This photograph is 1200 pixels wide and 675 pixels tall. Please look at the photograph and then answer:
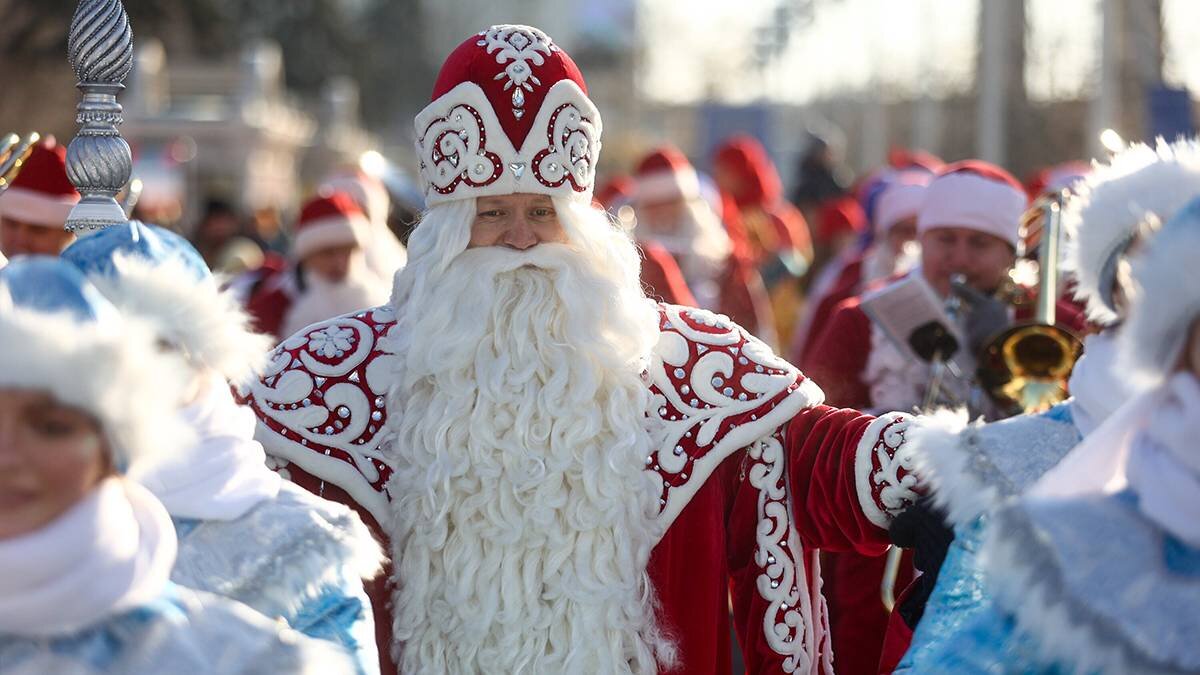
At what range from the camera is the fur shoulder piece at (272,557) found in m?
3.23

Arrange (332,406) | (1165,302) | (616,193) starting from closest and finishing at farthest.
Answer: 1. (1165,302)
2. (332,406)
3. (616,193)

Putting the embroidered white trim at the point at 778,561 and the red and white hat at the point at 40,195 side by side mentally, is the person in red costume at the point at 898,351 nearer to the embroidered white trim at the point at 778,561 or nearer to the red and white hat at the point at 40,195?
the embroidered white trim at the point at 778,561

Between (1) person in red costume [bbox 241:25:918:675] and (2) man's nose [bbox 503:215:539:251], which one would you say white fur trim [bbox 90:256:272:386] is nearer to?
(1) person in red costume [bbox 241:25:918:675]

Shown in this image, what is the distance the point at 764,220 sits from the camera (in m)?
15.9

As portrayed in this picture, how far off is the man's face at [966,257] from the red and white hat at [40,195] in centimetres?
281

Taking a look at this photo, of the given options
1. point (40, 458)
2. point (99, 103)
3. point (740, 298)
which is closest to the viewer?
point (40, 458)

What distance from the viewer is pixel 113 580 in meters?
2.73

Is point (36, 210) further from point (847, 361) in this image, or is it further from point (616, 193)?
point (616, 193)

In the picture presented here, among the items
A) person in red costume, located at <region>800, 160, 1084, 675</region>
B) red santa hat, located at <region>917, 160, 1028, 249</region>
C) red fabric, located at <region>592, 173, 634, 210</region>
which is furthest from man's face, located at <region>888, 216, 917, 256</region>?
red fabric, located at <region>592, 173, 634, 210</region>

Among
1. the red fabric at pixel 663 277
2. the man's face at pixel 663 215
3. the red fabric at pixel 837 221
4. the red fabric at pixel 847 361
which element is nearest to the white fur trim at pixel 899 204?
the red fabric at pixel 663 277

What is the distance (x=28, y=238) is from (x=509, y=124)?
2656mm

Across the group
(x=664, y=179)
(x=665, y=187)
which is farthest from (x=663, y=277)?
(x=664, y=179)

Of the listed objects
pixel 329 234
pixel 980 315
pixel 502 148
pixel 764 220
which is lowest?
pixel 329 234

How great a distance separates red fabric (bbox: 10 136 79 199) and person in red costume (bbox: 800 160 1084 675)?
2535 millimetres
